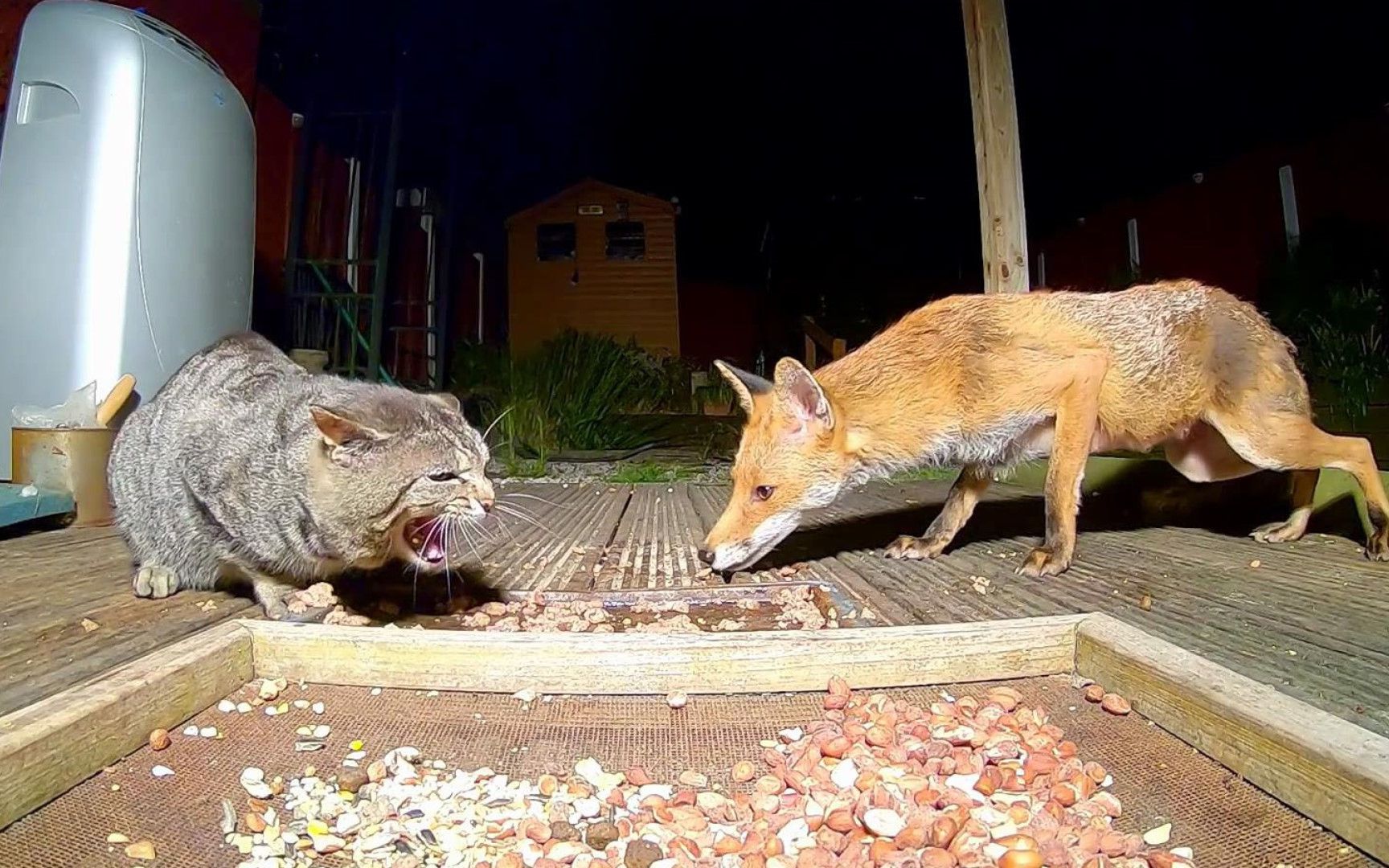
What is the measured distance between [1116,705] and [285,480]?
1856 mm

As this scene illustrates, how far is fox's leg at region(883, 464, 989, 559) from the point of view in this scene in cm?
270

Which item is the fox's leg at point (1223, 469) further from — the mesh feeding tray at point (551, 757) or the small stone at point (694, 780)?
the small stone at point (694, 780)

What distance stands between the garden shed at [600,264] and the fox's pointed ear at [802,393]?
A: 7439 millimetres

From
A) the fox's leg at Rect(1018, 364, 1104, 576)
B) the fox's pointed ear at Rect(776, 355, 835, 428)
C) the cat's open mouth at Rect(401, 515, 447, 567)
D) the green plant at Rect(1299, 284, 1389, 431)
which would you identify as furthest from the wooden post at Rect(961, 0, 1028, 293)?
the cat's open mouth at Rect(401, 515, 447, 567)

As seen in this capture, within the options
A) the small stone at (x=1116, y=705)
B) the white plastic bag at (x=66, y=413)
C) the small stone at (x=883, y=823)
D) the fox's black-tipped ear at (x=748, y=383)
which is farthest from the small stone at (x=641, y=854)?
the white plastic bag at (x=66, y=413)

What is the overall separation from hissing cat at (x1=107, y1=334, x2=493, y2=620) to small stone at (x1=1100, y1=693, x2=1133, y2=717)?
1.36 metres

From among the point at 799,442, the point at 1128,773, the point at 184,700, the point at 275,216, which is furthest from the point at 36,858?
the point at 275,216

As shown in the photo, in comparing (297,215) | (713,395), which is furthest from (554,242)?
(297,215)

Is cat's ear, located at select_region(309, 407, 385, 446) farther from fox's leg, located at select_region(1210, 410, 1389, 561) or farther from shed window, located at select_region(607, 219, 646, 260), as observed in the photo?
shed window, located at select_region(607, 219, 646, 260)

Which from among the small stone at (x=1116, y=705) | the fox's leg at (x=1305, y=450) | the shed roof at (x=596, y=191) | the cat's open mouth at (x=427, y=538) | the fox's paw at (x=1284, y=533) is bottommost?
the small stone at (x=1116, y=705)

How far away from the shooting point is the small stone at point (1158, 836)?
39.7 inches

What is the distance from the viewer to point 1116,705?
53.5 inches

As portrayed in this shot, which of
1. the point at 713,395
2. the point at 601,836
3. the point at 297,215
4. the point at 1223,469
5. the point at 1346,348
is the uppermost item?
the point at 297,215

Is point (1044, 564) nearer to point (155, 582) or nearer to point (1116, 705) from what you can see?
point (1116, 705)
